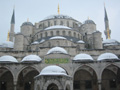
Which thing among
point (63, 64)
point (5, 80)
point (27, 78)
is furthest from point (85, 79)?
point (5, 80)

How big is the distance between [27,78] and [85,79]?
22.7ft

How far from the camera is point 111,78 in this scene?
18.7m

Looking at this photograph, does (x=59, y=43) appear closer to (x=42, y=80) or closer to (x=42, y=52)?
(x=42, y=52)

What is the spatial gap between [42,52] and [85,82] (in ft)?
21.5

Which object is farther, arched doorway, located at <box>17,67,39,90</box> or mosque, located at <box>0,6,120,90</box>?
arched doorway, located at <box>17,67,39,90</box>

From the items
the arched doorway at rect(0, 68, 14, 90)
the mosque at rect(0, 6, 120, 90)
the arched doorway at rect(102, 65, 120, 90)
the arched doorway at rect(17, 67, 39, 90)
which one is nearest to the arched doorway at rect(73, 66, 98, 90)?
the mosque at rect(0, 6, 120, 90)

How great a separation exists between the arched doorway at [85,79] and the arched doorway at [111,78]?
1300mm

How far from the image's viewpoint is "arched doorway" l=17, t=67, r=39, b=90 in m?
18.5

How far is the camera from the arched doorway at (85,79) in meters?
18.4

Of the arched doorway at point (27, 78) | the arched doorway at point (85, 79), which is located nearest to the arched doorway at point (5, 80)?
the arched doorway at point (27, 78)

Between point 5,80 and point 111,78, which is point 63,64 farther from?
point 5,80

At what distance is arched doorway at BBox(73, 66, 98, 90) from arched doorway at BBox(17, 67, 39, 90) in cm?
489

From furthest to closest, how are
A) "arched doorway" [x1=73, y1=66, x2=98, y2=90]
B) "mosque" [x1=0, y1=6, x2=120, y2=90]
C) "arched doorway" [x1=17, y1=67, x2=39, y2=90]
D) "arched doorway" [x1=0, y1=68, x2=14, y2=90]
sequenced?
1. "arched doorway" [x1=0, y1=68, x2=14, y2=90]
2. "arched doorway" [x1=17, y1=67, x2=39, y2=90]
3. "arched doorway" [x1=73, y1=66, x2=98, y2=90]
4. "mosque" [x1=0, y1=6, x2=120, y2=90]

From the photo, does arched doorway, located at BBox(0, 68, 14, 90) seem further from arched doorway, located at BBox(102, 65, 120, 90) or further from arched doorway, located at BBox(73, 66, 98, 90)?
arched doorway, located at BBox(102, 65, 120, 90)
